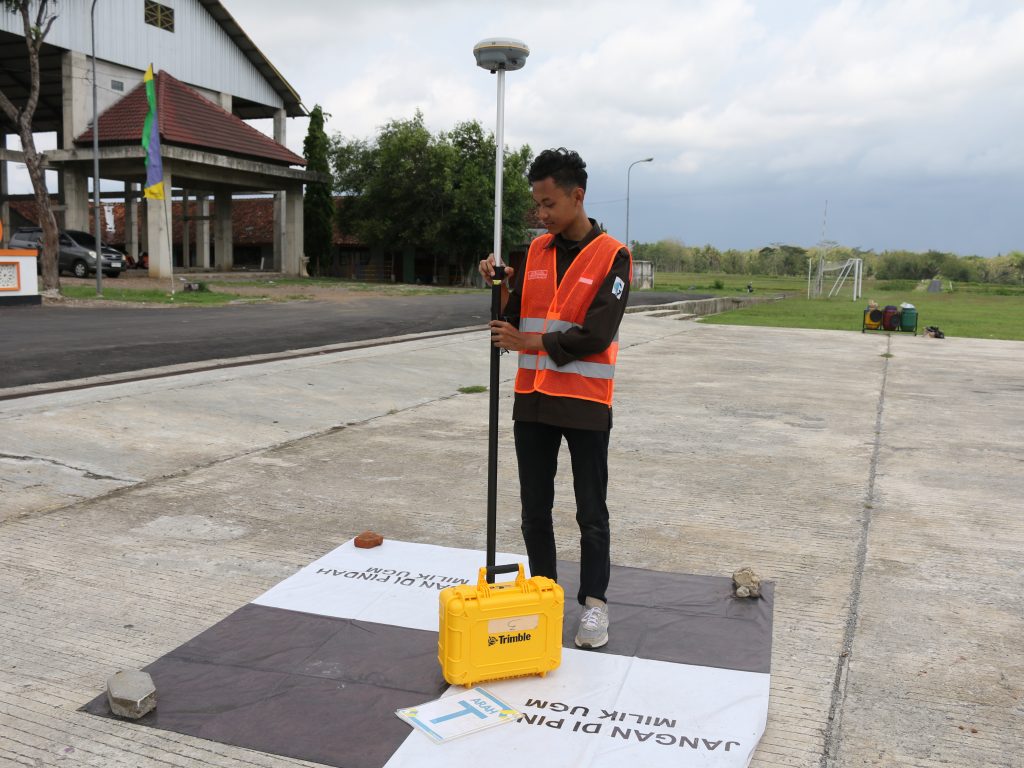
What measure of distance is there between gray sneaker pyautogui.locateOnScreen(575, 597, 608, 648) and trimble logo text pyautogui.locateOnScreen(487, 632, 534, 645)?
1.22ft

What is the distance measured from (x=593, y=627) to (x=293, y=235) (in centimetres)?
Result: 3680

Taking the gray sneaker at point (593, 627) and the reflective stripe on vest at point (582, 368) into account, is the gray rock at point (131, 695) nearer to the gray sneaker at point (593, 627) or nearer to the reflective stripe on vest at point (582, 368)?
the gray sneaker at point (593, 627)

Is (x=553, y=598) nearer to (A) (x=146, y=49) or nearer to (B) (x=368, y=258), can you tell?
(A) (x=146, y=49)

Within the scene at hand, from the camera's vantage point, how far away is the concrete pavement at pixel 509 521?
2762mm

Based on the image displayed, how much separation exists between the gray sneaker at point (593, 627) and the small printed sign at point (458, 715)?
1.61ft

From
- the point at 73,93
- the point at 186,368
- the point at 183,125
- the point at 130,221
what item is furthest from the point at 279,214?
the point at 186,368

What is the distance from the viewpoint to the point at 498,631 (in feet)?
9.36

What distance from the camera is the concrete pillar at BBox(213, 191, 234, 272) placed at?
37.5 m

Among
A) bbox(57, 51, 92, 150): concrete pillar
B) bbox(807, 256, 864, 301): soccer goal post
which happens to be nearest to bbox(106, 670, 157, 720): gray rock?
bbox(57, 51, 92, 150): concrete pillar

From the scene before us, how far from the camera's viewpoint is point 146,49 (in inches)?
1273

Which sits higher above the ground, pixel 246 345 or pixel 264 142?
pixel 264 142

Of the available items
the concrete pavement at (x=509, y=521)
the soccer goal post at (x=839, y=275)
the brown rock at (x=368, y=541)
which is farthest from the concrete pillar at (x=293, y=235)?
the brown rock at (x=368, y=541)

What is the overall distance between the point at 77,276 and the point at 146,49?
30.5 feet

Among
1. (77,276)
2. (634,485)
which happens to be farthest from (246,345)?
(77,276)
